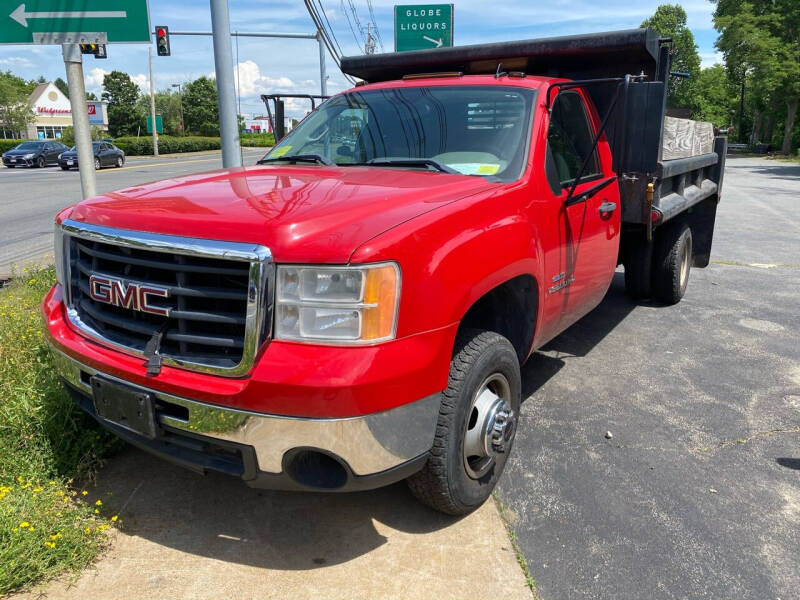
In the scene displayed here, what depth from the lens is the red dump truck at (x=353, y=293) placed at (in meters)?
2.26

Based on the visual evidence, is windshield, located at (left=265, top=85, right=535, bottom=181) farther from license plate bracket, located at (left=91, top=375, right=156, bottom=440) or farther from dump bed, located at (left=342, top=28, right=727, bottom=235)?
license plate bracket, located at (left=91, top=375, right=156, bottom=440)

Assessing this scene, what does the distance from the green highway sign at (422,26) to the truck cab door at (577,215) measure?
1844cm

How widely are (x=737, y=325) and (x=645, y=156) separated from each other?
305 centimetres

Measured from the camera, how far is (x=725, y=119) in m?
70.2

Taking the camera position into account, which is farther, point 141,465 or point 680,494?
point 141,465

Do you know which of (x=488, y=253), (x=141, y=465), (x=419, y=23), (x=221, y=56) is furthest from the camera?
(x=419, y=23)

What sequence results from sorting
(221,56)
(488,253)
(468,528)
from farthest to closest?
(221,56), (468,528), (488,253)

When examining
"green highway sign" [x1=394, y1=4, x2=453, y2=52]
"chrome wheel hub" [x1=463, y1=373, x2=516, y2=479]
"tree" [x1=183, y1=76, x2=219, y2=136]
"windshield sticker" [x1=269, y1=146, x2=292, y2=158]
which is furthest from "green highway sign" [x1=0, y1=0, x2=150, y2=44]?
"tree" [x1=183, y1=76, x2=219, y2=136]

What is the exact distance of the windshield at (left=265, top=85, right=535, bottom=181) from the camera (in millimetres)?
3477

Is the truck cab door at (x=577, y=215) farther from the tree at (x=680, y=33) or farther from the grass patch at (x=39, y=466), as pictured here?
the tree at (x=680, y=33)

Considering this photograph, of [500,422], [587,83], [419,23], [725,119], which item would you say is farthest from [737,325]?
[725,119]

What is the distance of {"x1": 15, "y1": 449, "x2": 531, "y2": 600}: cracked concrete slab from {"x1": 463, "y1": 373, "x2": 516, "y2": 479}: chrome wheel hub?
0.86ft

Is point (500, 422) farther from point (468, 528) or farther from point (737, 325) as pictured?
point (737, 325)

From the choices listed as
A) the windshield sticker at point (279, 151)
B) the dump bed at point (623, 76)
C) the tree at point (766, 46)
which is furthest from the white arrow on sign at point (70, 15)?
the tree at point (766, 46)
